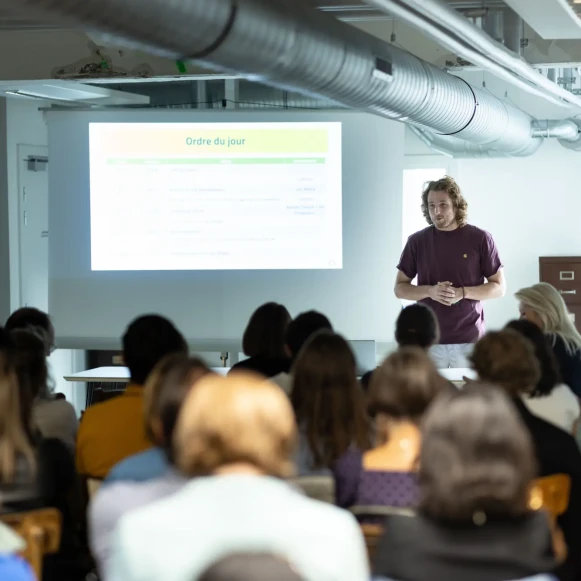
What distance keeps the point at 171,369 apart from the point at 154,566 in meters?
0.88

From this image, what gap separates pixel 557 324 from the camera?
14.3ft

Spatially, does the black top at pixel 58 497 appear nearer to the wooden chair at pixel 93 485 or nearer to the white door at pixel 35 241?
the wooden chair at pixel 93 485

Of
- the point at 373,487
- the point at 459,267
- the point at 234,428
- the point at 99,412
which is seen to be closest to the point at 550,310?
the point at 459,267

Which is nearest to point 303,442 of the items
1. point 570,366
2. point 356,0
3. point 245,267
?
point 570,366

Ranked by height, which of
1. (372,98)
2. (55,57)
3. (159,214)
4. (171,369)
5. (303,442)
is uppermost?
(55,57)

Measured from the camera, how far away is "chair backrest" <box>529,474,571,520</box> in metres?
2.67

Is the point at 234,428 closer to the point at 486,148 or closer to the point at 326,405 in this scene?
the point at 326,405

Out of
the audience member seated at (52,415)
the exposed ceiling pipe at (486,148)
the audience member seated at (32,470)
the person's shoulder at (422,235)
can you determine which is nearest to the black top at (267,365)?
the audience member seated at (52,415)

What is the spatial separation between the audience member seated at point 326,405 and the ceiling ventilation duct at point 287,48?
1.12 meters

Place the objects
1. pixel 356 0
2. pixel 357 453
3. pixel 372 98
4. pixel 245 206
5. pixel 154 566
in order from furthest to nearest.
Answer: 1. pixel 245 206
2. pixel 356 0
3. pixel 372 98
4. pixel 357 453
5. pixel 154 566

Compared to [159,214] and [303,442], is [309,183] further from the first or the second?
[303,442]

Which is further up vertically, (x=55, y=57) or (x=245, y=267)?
(x=55, y=57)

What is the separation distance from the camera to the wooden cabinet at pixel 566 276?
9.46 m

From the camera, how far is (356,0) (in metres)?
5.79
